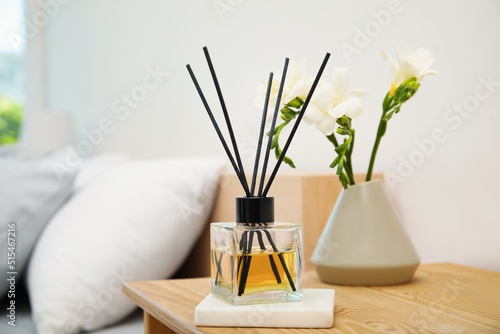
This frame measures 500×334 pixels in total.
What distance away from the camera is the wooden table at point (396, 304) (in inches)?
23.5

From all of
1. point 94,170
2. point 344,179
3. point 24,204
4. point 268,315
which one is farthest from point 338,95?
point 94,170

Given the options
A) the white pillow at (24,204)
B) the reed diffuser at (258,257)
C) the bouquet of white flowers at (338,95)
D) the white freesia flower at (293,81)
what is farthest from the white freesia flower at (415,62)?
the white pillow at (24,204)

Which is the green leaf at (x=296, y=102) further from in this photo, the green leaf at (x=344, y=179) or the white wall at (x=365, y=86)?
the white wall at (x=365, y=86)

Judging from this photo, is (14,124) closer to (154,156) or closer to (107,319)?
(154,156)

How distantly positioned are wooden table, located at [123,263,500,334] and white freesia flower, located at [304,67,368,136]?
0.25 metres

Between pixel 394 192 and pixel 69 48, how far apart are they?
104 inches

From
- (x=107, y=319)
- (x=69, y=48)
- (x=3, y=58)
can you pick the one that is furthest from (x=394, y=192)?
(x=3, y=58)

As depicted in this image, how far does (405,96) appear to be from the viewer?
80cm

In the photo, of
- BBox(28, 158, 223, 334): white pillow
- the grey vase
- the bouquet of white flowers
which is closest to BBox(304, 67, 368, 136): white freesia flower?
the bouquet of white flowers

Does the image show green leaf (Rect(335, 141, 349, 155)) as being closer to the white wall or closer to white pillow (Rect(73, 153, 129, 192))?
the white wall

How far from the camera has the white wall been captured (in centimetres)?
96

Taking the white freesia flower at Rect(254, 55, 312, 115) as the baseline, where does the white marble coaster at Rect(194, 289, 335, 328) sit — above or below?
below

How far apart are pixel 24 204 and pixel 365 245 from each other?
88 centimetres

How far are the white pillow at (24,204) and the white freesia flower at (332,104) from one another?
85cm
